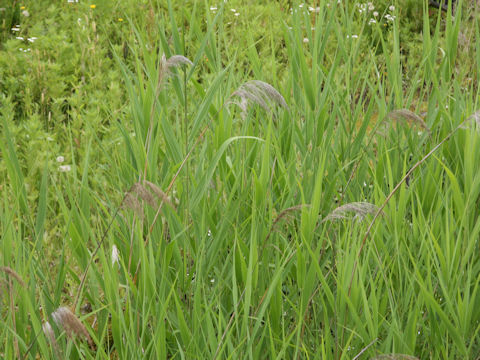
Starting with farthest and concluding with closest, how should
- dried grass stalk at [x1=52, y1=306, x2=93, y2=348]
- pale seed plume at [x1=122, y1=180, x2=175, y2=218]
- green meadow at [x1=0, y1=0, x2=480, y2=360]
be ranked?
green meadow at [x1=0, y1=0, x2=480, y2=360]
pale seed plume at [x1=122, y1=180, x2=175, y2=218]
dried grass stalk at [x1=52, y1=306, x2=93, y2=348]

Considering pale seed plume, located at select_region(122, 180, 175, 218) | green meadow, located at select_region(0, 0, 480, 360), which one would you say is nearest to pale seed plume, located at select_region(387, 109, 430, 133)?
green meadow, located at select_region(0, 0, 480, 360)

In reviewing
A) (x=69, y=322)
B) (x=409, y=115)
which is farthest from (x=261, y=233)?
(x=69, y=322)

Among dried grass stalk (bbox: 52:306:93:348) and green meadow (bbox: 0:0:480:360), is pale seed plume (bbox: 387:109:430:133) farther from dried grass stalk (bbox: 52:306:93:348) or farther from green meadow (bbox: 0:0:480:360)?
dried grass stalk (bbox: 52:306:93:348)

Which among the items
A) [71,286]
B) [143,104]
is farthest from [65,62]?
[143,104]

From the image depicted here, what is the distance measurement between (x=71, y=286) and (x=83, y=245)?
0.72 meters

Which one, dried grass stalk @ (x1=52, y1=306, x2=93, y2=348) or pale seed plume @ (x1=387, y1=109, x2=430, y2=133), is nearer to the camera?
dried grass stalk @ (x1=52, y1=306, x2=93, y2=348)

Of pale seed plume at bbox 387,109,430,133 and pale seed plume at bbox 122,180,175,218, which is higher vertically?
pale seed plume at bbox 387,109,430,133

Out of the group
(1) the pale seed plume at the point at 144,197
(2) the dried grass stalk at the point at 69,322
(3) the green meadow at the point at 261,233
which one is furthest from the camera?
(3) the green meadow at the point at 261,233

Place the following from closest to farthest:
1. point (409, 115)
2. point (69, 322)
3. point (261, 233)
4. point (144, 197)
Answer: point (69, 322)
point (144, 197)
point (409, 115)
point (261, 233)

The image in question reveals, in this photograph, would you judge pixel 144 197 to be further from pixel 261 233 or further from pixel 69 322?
pixel 261 233

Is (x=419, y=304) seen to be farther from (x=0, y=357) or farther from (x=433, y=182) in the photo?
(x=0, y=357)

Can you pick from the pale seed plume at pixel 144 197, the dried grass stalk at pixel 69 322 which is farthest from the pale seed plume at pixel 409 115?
the dried grass stalk at pixel 69 322

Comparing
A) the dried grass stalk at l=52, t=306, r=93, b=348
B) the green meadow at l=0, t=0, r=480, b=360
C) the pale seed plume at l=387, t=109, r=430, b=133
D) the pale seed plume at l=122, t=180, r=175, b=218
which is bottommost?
the green meadow at l=0, t=0, r=480, b=360

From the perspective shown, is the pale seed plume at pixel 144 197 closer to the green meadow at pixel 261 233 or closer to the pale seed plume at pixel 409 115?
the green meadow at pixel 261 233
